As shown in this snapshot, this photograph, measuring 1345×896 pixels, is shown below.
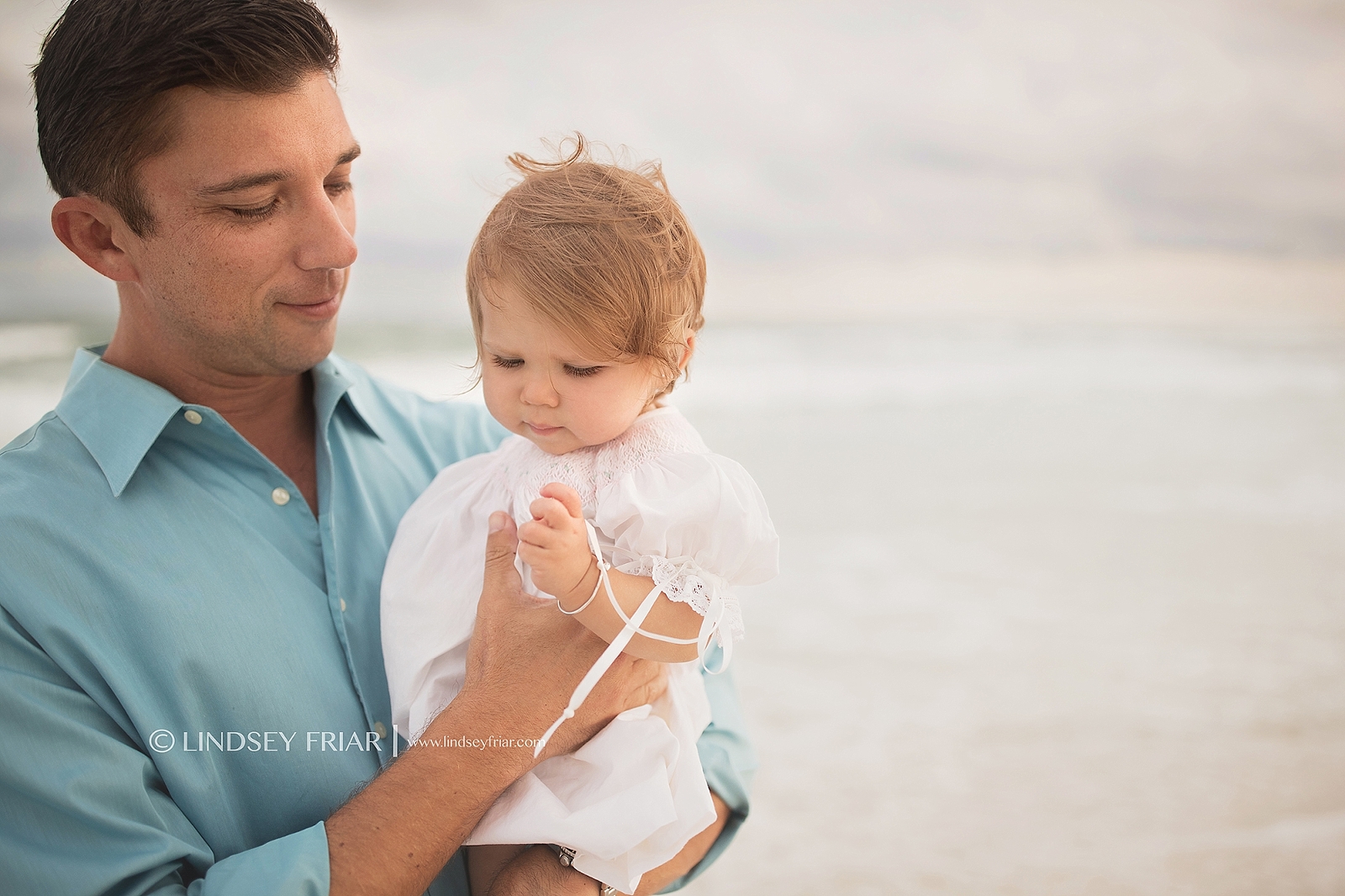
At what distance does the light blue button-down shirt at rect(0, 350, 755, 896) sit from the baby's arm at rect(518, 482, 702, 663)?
16.4 inches

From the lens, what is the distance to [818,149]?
1270 centimetres

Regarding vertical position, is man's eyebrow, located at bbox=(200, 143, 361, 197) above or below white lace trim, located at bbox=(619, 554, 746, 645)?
above

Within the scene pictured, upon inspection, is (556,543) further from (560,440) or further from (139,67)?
(139,67)

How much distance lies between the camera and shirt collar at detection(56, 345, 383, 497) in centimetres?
139

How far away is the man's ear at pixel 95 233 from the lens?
156 cm

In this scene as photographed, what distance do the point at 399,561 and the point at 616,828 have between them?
1.90ft

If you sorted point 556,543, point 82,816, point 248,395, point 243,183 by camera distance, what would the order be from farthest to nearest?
point 248,395 → point 243,183 → point 556,543 → point 82,816

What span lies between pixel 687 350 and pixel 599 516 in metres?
0.35

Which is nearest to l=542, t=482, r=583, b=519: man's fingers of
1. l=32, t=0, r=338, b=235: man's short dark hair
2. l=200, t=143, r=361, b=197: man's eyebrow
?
l=200, t=143, r=361, b=197: man's eyebrow

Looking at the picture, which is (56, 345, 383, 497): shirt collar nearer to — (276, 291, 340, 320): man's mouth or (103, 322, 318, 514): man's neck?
(103, 322, 318, 514): man's neck

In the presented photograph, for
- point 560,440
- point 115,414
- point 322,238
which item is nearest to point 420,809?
point 560,440

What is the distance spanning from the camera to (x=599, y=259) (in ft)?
4.53

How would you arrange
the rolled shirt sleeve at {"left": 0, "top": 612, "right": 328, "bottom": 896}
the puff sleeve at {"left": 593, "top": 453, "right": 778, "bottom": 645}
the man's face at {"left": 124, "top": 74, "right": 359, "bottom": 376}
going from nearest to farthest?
the rolled shirt sleeve at {"left": 0, "top": 612, "right": 328, "bottom": 896} → the puff sleeve at {"left": 593, "top": 453, "right": 778, "bottom": 645} → the man's face at {"left": 124, "top": 74, "right": 359, "bottom": 376}

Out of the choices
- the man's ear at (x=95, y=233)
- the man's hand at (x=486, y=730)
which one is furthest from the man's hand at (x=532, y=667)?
the man's ear at (x=95, y=233)
